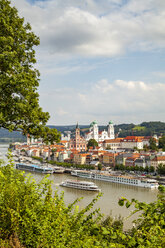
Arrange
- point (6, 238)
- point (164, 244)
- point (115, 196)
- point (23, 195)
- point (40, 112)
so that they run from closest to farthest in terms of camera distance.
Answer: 1. point (164, 244)
2. point (6, 238)
3. point (23, 195)
4. point (40, 112)
5. point (115, 196)

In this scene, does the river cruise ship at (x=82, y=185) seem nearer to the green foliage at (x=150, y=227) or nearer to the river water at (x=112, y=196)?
the river water at (x=112, y=196)

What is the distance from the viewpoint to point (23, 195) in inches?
86.4

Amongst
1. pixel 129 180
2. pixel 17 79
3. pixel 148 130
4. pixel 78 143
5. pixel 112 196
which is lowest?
pixel 112 196

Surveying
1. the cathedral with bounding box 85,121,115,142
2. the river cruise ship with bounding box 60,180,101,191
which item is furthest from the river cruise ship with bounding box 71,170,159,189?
the cathedral with bounding box 85,121,115,142

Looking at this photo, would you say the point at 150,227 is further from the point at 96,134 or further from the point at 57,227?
the point at 96,134

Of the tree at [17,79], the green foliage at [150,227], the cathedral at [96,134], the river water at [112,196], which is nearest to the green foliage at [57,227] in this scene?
the green foliage at [150,227]

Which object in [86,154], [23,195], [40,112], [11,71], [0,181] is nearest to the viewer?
[23,195]

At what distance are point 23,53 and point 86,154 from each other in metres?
34.3

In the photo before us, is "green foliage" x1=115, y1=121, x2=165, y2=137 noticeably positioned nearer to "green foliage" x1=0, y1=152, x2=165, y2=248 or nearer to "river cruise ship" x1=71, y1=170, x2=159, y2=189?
"river cruise ship" x1=71, y1=170, x2=159, y2=189

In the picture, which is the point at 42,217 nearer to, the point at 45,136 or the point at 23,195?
the point at 23,195

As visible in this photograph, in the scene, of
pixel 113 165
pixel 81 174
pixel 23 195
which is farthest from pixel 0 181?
pixel 113 165

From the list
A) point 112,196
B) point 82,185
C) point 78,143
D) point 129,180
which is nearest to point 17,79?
point 112,196

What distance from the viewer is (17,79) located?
3.23 metres

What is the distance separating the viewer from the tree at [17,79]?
10.7 ft
